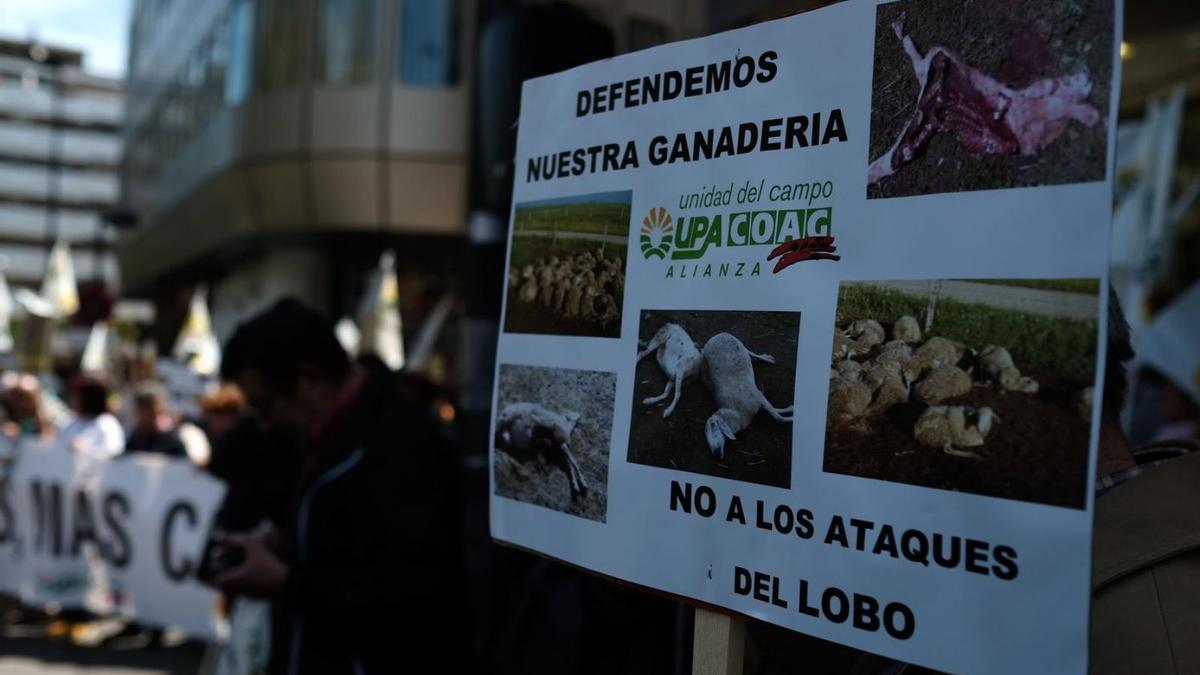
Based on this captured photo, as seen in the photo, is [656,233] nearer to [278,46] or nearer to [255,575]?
[255,575]

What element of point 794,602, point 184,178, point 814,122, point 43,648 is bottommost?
point 43,648

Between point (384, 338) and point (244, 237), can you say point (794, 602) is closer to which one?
point (384, 338)

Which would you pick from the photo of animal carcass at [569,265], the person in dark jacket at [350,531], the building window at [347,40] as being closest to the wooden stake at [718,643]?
the photo of animal carcass at [569,265]

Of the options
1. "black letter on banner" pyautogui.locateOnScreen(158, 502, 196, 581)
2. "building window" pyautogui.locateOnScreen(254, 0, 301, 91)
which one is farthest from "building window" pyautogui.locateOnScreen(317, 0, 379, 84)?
"black letter on banner" pyautogui.locateOnScreen(158, 502, 196, 581)

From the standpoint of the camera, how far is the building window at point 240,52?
826 inches

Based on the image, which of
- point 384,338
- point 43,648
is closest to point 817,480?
point 43,648

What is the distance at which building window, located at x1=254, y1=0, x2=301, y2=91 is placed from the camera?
1967 cm

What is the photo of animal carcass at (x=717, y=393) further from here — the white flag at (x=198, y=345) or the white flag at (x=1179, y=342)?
the white flag at (x=198, y=345)

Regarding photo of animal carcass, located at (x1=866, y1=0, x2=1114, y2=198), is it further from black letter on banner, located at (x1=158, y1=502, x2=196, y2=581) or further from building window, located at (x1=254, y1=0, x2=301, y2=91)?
building window, located at (x1=254, y1=0, x2=301, y2=91)

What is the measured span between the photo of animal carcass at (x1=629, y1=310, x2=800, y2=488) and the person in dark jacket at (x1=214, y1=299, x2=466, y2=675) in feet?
4.58

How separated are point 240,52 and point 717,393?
22.1m

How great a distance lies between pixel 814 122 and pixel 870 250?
0.73ft

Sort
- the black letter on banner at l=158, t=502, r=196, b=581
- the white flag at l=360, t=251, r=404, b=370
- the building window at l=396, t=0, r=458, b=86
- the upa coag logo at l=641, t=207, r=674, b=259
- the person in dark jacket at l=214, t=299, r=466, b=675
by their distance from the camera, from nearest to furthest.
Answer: the upa coag logo at l=641, t=207, r=674, b=259, the person in dark jacket at l=214, t=299, r=466, b=675, the black letter on banner at l=158, t=502, r=196, b=581, the white flag at l=360, t=251, r=404, b=370, the building window at l=396, t=0, r=458, b=86

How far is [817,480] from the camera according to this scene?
145 centimetres
